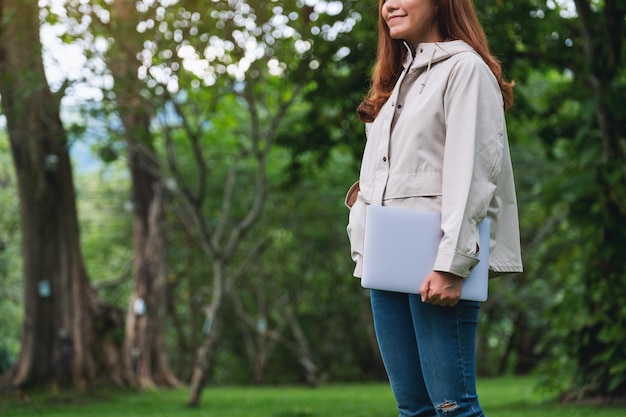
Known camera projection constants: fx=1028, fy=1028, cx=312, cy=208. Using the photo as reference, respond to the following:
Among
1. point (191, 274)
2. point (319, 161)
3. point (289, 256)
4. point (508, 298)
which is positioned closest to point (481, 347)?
point (508, 298)

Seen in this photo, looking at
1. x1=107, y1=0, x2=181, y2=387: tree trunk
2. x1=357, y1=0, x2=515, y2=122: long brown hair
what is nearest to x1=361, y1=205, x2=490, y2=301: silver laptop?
x1=357, y1=0, x2=515, y2=122: long brown hair

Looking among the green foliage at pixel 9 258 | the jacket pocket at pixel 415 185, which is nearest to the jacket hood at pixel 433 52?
the jacket pocket at pixel 415 185

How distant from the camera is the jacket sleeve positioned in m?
2.58

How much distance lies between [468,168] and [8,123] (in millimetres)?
10452

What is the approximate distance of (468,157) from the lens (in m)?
2.61

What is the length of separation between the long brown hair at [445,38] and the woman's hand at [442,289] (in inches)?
24.4

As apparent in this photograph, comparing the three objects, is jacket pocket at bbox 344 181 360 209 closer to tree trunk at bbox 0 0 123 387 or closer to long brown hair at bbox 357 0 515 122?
long brown hair at bbox 357 0 515 122

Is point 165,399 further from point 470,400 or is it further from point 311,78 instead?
point 470,400

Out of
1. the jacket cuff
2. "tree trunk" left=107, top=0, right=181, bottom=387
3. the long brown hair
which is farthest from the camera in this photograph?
"tree trunk" left=107, top=0, right=181, bottom=387

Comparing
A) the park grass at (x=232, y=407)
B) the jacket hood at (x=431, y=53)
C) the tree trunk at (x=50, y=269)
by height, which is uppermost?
the jacket hood at (x=431, y=53)

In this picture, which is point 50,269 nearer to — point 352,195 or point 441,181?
point 352,195

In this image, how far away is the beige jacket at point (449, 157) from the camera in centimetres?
260

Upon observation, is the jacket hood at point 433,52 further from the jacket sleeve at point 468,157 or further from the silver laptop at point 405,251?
the silver laptop at point 405,251

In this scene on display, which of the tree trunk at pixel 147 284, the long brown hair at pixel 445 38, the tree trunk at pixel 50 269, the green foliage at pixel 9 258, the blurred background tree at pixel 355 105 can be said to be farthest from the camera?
the green foliage at pixel 9 258
